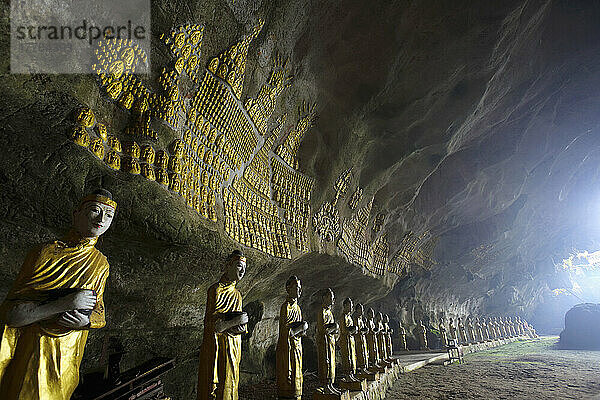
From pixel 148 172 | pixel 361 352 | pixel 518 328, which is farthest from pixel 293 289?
pixel 518 328

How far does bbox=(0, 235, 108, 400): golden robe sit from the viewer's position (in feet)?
7.01

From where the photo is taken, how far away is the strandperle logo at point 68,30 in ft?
12.2

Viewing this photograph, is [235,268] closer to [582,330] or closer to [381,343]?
[381,343]

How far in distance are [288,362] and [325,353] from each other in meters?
1.16

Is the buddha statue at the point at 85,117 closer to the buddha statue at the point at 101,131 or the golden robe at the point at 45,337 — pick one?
the buddha statue at the point at 101,131

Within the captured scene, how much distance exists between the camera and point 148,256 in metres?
5.38

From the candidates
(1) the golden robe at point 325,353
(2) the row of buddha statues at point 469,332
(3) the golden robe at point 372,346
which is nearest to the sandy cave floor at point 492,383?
(1) the golden robe at point 325,353

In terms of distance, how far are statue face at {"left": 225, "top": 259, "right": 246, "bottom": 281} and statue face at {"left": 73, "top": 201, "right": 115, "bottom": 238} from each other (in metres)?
1.99

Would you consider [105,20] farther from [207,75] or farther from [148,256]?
[148,256]

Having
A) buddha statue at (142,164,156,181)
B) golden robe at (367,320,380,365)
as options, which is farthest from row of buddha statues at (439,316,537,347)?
buddha statue at (142,164,156,181)

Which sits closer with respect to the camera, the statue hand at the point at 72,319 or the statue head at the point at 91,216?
the statue hand at the point at 72,319

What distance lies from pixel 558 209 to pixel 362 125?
2604cm

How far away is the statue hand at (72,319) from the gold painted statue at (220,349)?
194 centimetres

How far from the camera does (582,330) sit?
76.6ft
